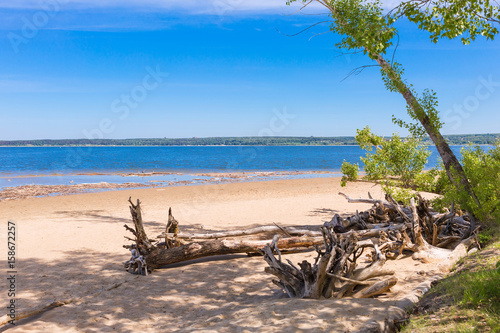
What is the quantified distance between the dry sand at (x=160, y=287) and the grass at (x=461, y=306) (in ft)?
1.63

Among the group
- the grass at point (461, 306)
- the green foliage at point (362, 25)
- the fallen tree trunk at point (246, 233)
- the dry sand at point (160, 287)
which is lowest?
the dry sand at point (160, 287)

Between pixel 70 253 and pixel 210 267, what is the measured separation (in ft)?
14.6

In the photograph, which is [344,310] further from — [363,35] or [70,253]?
[70,253]

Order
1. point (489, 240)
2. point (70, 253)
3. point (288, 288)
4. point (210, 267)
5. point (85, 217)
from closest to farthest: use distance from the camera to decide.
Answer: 1. point (288, 288)
2. point (489, 240)
3. point (210, 267)
4. point (70, 253)
5. point (85, 217)

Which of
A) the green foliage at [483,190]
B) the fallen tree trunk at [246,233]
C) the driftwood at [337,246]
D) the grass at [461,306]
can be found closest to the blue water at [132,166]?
the green foliage at [483,190]

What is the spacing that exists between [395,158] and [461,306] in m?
7.37

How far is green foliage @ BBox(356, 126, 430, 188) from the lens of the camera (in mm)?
11789

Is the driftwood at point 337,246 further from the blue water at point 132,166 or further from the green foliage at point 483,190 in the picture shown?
the blue water at point 132,166

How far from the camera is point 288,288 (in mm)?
6883

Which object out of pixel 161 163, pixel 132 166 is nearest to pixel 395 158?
pixel 132 166

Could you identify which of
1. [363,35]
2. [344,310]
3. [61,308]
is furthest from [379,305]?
[61,308]

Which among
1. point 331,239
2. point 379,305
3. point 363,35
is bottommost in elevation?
point 379,305

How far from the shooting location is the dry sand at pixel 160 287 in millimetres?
5582

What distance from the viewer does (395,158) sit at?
11.9 metres
